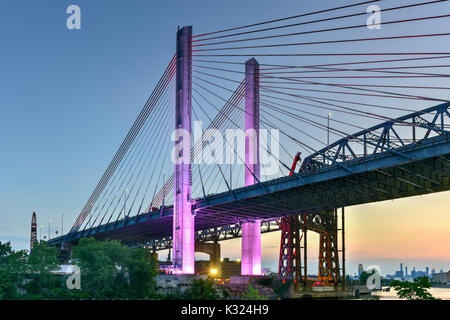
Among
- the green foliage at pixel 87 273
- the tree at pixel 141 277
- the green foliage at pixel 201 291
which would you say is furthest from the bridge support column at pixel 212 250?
the tree at pixel 141 277

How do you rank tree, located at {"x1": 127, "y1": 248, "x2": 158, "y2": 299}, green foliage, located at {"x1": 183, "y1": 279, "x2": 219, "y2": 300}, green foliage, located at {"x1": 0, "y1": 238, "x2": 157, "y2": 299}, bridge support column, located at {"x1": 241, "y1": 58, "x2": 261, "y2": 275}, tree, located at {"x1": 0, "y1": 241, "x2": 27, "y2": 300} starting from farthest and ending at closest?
bridge support column, located at {"x1": 241, "y1": 58, "x2": 261, "y2": 275}
green foliage, located at {"x1": 183, "y1": 279, "x2": 219, "y2": 300}
tree, located at {"x1": 127, "y1": 248, "x2": 158, "y2": 299}
green foliage, located at {"x1": 0, "y1": 238, "x2": 157, "y2": 299}
tree, located at {"x1": 0, "y1": 241, "x2": 27, "y2": 300}

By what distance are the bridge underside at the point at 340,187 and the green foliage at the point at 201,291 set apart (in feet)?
45.6

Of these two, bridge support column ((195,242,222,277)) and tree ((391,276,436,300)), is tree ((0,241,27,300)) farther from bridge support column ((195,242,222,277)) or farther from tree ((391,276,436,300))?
bridge support column ((195,242,222,277))

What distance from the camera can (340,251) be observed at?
9938 centimetres

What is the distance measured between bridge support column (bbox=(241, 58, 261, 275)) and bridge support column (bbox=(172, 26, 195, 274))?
1170cm

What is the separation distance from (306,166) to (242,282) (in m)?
22.7

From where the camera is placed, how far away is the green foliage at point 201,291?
60.8 meters

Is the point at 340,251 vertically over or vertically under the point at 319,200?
under

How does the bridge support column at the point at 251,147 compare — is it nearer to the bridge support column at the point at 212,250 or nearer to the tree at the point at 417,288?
the tree at the point at 417,288

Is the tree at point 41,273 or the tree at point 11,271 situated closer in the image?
the tree at point 11,271

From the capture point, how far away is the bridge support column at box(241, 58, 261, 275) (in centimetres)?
8331

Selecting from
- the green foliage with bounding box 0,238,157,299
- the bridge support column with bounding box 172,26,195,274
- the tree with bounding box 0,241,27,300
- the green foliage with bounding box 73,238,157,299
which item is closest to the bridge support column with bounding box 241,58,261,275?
the bridge support column with bounding box 172,26,195,274
